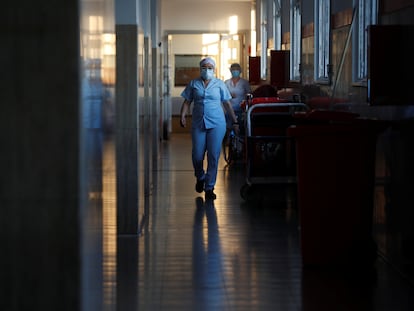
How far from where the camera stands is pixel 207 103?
31.8 ft

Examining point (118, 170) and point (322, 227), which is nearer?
point (322, 227)

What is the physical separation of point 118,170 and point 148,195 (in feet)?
8.17

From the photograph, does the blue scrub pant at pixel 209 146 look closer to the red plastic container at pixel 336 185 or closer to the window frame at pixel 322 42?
the window frame at pixel 322 42

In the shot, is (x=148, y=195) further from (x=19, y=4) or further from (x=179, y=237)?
(x=19, y=4)

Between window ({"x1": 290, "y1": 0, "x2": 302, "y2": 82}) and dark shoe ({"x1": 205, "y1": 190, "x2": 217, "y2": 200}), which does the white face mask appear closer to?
dark shoe ({"x1": 205, "y1": 190, "x2": 217, "y2": 200})

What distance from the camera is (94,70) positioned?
11.1ft

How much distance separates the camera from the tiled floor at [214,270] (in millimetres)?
4289

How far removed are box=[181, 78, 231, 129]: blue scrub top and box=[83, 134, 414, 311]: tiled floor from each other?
144 cm

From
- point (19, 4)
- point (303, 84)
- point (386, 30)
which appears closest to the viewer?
point (19, 4)

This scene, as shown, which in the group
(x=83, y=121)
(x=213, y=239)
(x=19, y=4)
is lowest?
(x=213, y=239)

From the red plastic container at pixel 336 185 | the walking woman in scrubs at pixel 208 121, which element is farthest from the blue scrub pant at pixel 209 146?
the red plastic container at pixel 336 185

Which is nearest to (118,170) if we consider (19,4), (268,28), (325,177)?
(325,177)

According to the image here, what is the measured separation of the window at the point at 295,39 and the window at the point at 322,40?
6.55 ft

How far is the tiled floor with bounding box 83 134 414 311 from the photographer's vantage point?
14.1 ft
